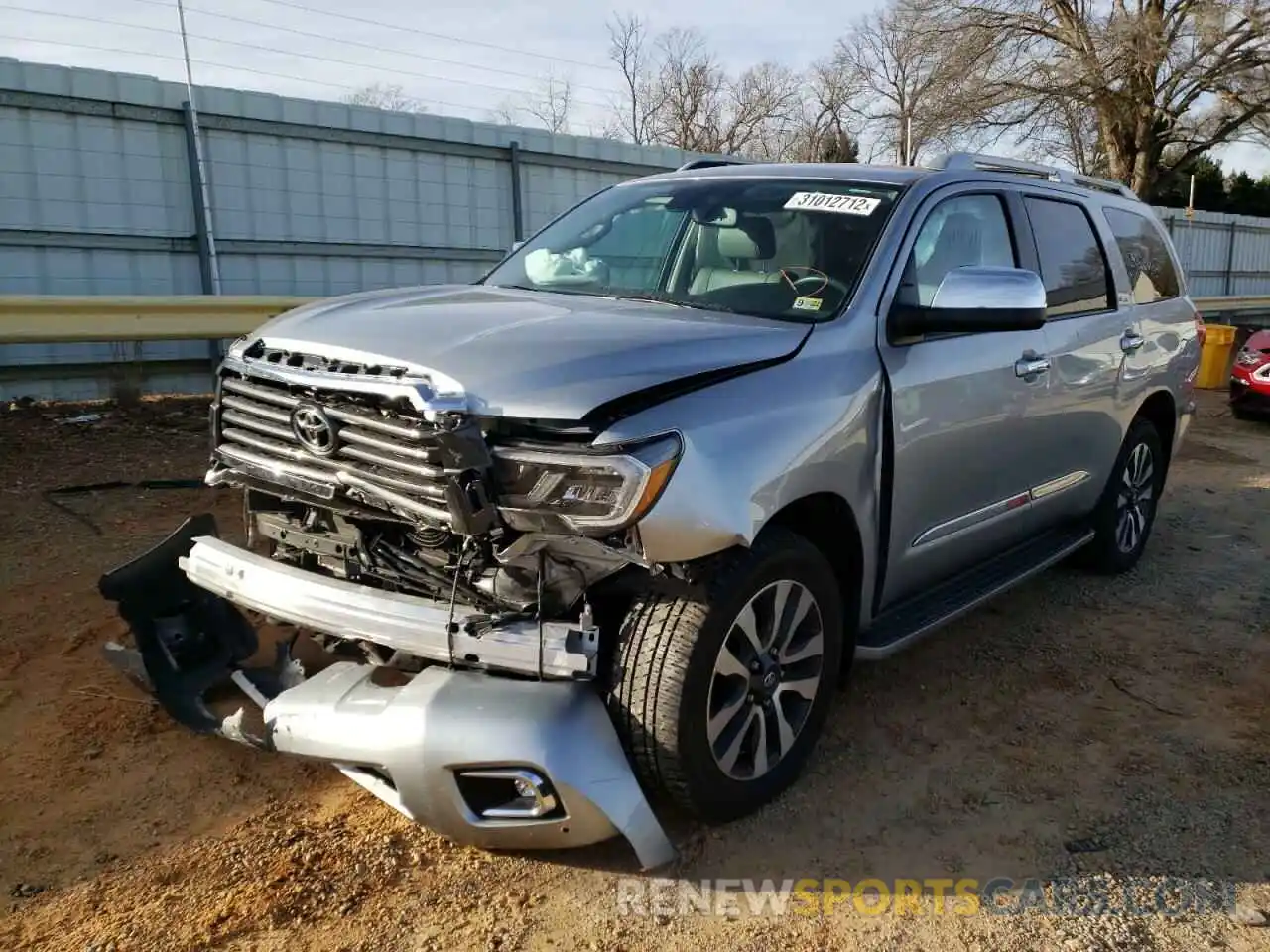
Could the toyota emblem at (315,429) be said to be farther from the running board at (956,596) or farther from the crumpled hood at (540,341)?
the running board at (956,596)

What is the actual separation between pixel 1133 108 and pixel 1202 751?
26485 millimetres

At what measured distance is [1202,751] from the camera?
375 cm

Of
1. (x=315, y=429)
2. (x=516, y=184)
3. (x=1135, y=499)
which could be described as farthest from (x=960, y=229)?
(x=516, y=184)

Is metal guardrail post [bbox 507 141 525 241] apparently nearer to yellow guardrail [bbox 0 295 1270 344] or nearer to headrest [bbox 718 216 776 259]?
yellow guardrail [bbox 0 295 1270 344]

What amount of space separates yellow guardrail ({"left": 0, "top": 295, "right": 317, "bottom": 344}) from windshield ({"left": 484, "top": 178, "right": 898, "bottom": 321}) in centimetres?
415

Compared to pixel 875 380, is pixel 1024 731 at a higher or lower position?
lower

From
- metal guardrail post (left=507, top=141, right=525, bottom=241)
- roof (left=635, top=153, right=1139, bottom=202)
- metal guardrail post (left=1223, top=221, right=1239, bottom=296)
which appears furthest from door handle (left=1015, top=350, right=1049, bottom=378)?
metal guardrail post (left=1223, top=221, right=1239, bottom=296)

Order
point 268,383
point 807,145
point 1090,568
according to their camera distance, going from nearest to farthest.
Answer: point 268,383
point 1090,568
point 807,145


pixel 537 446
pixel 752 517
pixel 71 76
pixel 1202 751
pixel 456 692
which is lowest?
pixel 1202 751

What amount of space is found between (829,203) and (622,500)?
70.7 inches

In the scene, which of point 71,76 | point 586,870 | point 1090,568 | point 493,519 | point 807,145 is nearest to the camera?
point 493,519

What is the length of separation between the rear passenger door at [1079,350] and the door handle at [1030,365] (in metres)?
0.10

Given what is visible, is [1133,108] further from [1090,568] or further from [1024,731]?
[1024,731]

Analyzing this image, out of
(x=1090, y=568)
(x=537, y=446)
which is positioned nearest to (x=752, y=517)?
(x=537, y=446)
